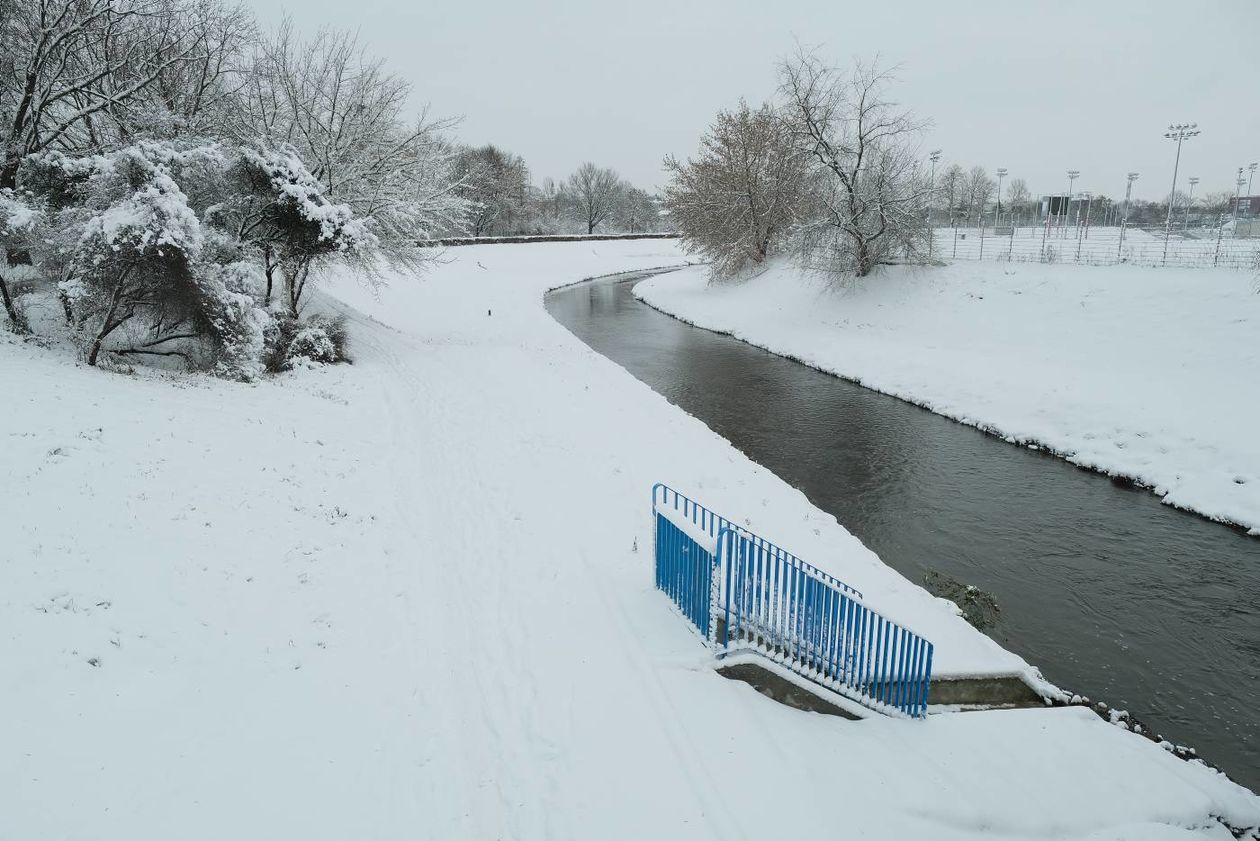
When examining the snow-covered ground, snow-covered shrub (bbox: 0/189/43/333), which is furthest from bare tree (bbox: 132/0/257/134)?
the snow-covered ground

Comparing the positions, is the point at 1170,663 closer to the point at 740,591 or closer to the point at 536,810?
the point at 740,591

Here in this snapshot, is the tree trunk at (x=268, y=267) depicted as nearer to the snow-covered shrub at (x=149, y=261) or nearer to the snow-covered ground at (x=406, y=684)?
the snow-covered shrub at (x=149, y=261)

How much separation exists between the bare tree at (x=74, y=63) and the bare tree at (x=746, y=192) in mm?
30552

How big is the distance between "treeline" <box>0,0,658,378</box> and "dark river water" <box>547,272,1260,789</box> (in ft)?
37.1

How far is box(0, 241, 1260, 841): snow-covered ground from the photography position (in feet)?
17.3

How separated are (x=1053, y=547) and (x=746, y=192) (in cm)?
3527

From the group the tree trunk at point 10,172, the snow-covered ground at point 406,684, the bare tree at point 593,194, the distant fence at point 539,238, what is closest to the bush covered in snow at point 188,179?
the tree trunk at point 10,172

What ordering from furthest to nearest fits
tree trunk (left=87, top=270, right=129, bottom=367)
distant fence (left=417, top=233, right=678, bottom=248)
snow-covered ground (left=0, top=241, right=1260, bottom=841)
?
distant fence (left=417, top=233, right=678, bottom=248) → tree trunk (left=87, top=270, right=129, bottom=367) → snow-covered ground (left=0, top=241, right=1260, bottom=841)

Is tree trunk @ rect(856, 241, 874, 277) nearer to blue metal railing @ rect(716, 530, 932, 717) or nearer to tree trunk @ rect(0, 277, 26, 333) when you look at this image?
blue metal railing @ rect(716, 530, 932, 717)

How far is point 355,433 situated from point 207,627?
24.1ft

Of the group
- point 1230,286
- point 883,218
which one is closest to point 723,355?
point 883,218

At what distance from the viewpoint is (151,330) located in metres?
15.2

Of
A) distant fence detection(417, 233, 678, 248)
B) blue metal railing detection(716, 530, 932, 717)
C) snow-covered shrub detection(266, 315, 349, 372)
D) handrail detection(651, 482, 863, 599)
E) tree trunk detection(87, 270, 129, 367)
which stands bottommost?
blue metal railing detection(716, 530, 932, 717)

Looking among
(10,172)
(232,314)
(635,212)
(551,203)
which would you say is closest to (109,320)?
(232,314)
